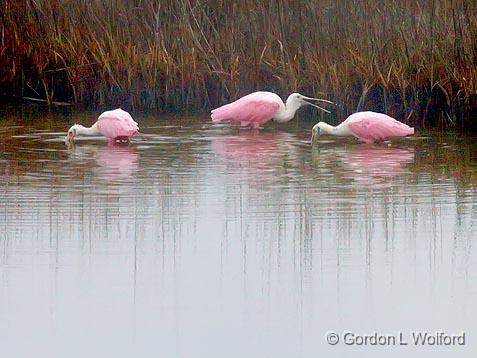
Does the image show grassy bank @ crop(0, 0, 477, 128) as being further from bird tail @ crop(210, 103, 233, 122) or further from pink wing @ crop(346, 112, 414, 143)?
bird tail @ crop(210, 103, 233, 122)

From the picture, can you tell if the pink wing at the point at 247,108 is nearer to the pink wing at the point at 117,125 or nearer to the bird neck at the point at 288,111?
the bird neck at the point at 288,111

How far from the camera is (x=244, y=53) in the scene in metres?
12.0

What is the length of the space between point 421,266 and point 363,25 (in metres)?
5.72

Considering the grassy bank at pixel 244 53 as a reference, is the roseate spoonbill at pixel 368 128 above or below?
below

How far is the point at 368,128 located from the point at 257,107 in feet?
3.87

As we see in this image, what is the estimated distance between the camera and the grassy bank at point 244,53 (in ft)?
36.1

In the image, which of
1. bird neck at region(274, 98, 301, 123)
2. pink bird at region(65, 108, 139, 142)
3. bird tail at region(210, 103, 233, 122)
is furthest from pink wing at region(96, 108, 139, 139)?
bird neck at region(274, 98, 301, 123)

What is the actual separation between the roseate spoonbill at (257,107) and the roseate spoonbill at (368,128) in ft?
2.61

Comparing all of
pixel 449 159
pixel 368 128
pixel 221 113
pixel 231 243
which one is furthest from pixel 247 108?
pixel 231 243

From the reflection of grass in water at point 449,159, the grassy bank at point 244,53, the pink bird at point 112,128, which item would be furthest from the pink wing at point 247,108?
the reflection of grass in water at point 449,159

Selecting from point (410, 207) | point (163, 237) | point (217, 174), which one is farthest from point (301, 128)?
point (163, 237)

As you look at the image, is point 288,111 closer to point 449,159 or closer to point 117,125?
point 117,125

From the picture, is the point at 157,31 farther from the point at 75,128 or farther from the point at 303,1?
the point at 75,128

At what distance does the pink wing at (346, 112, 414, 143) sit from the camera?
33.6 feet
